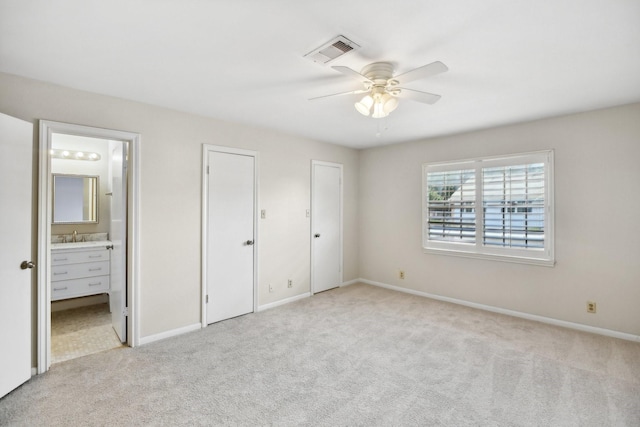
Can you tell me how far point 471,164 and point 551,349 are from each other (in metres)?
2.36

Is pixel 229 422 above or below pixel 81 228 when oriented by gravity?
below

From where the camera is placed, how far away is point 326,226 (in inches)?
198

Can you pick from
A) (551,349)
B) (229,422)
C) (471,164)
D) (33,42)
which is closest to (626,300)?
(551,349)

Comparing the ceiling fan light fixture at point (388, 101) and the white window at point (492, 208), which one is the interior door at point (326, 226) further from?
the ceiling fan light fixture at point (388, 101)

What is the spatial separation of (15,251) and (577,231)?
17.3 feet

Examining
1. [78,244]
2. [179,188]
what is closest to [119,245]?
[179,188]

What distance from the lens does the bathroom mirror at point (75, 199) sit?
14.0 feet

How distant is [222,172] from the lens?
3.72 meters

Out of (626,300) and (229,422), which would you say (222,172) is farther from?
(626,300)

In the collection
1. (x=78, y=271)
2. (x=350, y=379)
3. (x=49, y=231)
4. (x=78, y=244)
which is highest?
(x=49, y=231)

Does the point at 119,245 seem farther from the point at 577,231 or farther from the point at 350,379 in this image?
the point at 577,231

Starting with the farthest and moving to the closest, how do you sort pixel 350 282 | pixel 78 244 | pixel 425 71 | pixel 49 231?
1. pixel 350 282
2. pixel 78 244
3. pixel 49 231
4. pixel 425 71

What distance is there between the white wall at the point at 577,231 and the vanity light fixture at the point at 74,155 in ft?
16.3

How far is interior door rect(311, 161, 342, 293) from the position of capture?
190 inches
